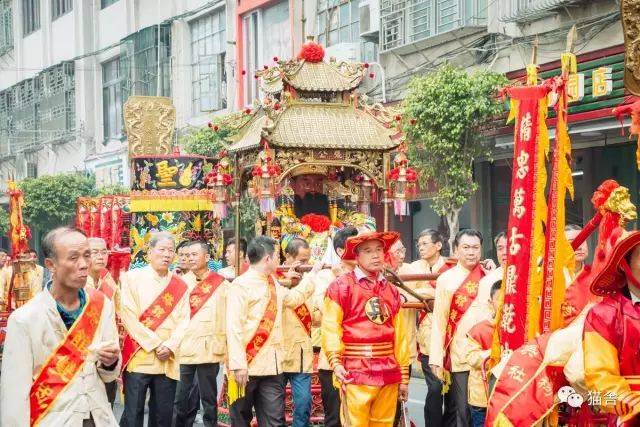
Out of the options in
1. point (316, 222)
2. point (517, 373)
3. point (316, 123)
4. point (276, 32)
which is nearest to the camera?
point (517, 373)

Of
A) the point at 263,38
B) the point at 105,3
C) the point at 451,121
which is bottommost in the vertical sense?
the point at 451,121

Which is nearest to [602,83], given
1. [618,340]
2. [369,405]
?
[369,405]

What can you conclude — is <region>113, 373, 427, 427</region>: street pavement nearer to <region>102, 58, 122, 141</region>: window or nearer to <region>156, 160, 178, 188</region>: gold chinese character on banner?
<region>156, 160, 178, 188</region>: gold chinese character on banner

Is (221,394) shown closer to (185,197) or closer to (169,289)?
(169,289)

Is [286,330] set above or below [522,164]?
below

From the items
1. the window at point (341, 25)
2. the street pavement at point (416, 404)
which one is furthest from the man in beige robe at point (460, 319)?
the window at point (341, 25)

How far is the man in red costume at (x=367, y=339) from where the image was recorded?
8.53 meters

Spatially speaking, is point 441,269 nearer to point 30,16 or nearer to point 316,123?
point 316,123

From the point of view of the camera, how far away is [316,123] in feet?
42.7

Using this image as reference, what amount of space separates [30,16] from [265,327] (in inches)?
1596

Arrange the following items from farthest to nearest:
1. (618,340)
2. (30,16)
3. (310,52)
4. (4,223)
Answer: (30,16)
(4,223)
(310,52)
(618,340)

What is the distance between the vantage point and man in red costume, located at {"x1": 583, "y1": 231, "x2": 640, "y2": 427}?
537 centimetres

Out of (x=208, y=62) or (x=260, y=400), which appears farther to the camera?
(x=208, y=62)

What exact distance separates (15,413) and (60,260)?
0.78 m
